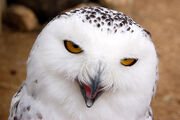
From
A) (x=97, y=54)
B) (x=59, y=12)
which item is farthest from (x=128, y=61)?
(x=59, y=12)

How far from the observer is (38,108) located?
5.33 ft

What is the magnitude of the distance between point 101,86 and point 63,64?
0.18 meters

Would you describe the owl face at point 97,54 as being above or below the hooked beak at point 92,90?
above

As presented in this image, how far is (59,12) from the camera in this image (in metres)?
4.39

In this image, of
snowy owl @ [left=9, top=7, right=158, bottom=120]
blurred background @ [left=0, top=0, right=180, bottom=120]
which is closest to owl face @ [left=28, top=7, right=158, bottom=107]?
snowy owl @ [left=9, top=7, right=158, bottom=120]

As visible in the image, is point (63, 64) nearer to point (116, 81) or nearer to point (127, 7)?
point (116, 81)

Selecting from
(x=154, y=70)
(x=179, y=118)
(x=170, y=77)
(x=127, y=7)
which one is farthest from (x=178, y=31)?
(x=154, y=70)

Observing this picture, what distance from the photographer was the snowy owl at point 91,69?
54.3 inches

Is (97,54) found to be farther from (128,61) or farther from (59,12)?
(59,12)

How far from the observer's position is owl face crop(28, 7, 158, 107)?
1372 mm

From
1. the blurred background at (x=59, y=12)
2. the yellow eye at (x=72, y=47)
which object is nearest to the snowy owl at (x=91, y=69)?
the yellow eye at (x=72, y=47)

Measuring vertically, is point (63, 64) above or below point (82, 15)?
below

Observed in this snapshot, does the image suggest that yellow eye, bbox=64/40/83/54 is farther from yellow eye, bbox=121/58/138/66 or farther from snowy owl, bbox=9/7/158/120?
yellow eye, bbox=121/58/138/66

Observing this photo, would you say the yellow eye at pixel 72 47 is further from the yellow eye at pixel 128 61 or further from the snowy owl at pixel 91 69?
the yellow eye at pixel 128 61
